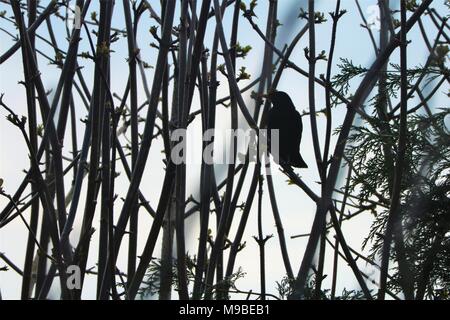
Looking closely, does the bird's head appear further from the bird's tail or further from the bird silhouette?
the bird's tail

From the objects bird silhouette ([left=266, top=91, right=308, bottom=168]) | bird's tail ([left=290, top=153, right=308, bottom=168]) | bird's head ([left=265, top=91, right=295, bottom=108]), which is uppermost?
bird's head ([left=265, top=91, right=295, bottom=108])

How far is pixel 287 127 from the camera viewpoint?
136 inches

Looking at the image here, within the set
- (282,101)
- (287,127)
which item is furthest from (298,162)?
(282,101)

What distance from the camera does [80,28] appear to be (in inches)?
111

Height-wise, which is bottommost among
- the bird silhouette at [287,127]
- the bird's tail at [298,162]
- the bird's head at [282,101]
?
the bird's tail at [298,162]

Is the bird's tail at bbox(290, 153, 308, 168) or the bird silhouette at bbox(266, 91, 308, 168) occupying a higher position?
the bird silhouette at bbox(266, 91, 308, 168)

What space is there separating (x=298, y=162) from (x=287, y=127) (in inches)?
6.7

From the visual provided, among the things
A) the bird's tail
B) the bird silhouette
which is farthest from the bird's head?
the bird's tail

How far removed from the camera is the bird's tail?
134 inches

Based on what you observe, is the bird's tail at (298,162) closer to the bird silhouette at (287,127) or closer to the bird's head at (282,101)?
the bird silhouette at (287,127)

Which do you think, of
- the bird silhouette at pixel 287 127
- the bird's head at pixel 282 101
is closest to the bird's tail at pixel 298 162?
the bird silhouette at pixel 287 127

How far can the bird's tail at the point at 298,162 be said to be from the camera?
11.2ft
